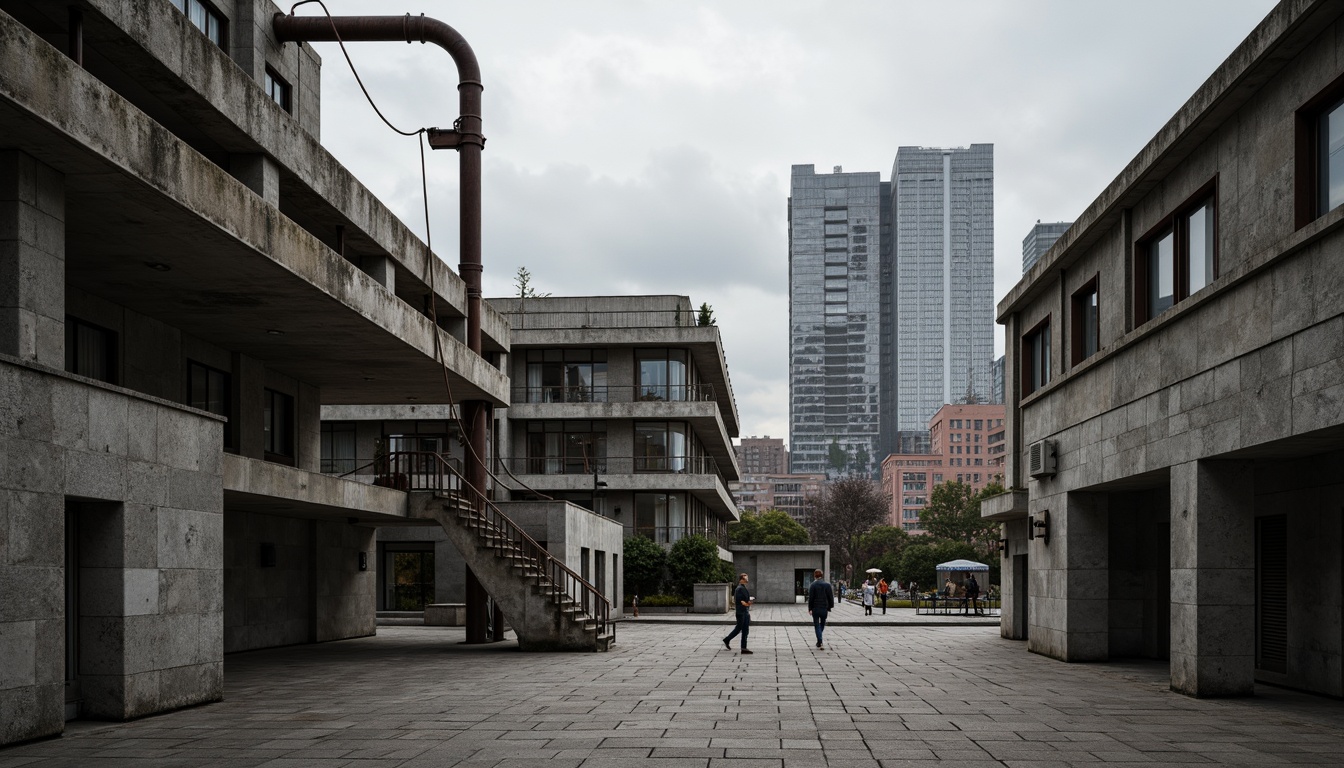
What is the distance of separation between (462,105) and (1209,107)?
15.9m

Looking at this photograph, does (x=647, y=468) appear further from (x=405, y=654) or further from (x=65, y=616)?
(x=65, y=616)

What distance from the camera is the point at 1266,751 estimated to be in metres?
10.8

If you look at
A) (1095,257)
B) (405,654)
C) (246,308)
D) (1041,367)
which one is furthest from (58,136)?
(1041,367)

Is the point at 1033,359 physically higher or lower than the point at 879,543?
higher

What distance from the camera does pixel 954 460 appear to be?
598ft

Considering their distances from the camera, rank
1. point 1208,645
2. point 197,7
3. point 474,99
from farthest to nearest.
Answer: point 474,99, point 197,7, point 1208,645

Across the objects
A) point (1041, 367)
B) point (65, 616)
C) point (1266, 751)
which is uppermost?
point (1041, 367)

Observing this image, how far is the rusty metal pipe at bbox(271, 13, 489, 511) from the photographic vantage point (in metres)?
24.1

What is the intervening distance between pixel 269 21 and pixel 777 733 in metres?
18.3

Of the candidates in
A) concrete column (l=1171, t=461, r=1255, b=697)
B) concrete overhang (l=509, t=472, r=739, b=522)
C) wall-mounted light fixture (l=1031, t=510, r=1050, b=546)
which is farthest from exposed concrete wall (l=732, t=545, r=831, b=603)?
concrete column (l=1171, t=461, r=1255, b=697)

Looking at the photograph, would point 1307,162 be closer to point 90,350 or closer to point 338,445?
point 90,350

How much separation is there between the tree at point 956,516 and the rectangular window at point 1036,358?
77173 mm

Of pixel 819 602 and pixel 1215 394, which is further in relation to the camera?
pixel 819 602

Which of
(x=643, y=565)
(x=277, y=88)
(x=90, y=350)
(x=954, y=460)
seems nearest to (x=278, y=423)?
(x=277, y=88)
